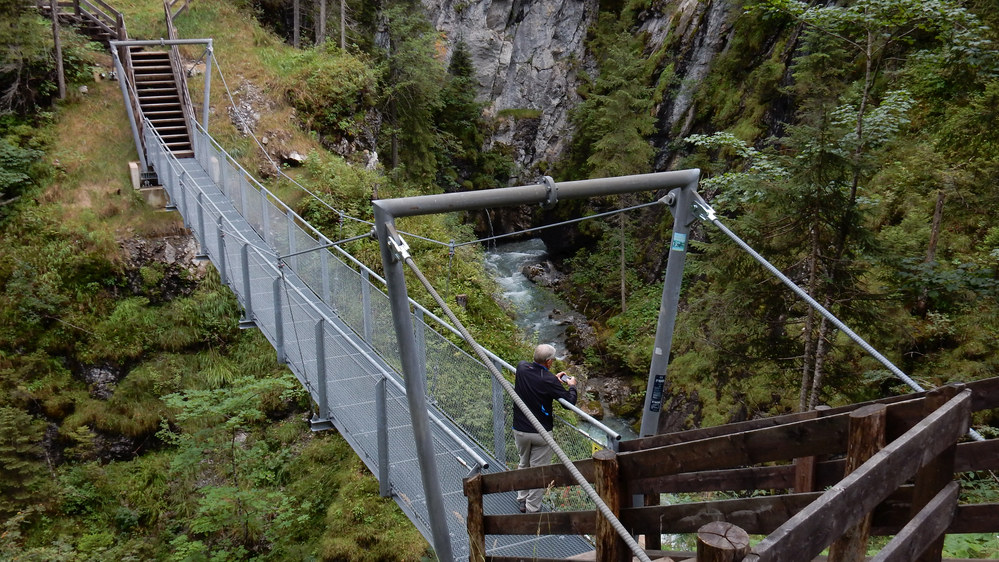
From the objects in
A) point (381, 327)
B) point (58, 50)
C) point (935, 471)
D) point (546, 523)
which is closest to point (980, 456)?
point (935, 471)

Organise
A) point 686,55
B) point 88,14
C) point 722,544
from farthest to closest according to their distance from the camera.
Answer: point 686,55 < point 88,14 < point 722,544

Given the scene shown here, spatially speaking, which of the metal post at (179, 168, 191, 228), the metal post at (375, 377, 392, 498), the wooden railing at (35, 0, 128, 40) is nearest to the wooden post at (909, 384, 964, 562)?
the metal post at (375, 377, 392, 498)

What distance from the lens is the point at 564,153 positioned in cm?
2548

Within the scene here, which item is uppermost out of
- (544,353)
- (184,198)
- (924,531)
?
(924,531)

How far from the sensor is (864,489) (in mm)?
1502

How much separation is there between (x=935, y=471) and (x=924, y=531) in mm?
208

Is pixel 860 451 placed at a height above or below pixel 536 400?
above

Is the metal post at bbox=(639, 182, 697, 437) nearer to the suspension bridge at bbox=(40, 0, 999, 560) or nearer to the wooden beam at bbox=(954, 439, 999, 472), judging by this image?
the suspension bridge at bbox=(40, 0, 999, 560)

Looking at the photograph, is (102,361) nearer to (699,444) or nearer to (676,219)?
(676,219)

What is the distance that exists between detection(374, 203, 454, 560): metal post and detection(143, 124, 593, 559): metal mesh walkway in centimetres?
58

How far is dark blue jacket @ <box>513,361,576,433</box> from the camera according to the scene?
13.9 ft

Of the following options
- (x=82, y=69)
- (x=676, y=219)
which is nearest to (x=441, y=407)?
(x=676, y=219)

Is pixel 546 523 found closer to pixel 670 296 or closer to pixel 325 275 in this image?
pixel 670 296

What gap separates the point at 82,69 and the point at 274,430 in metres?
9.57
